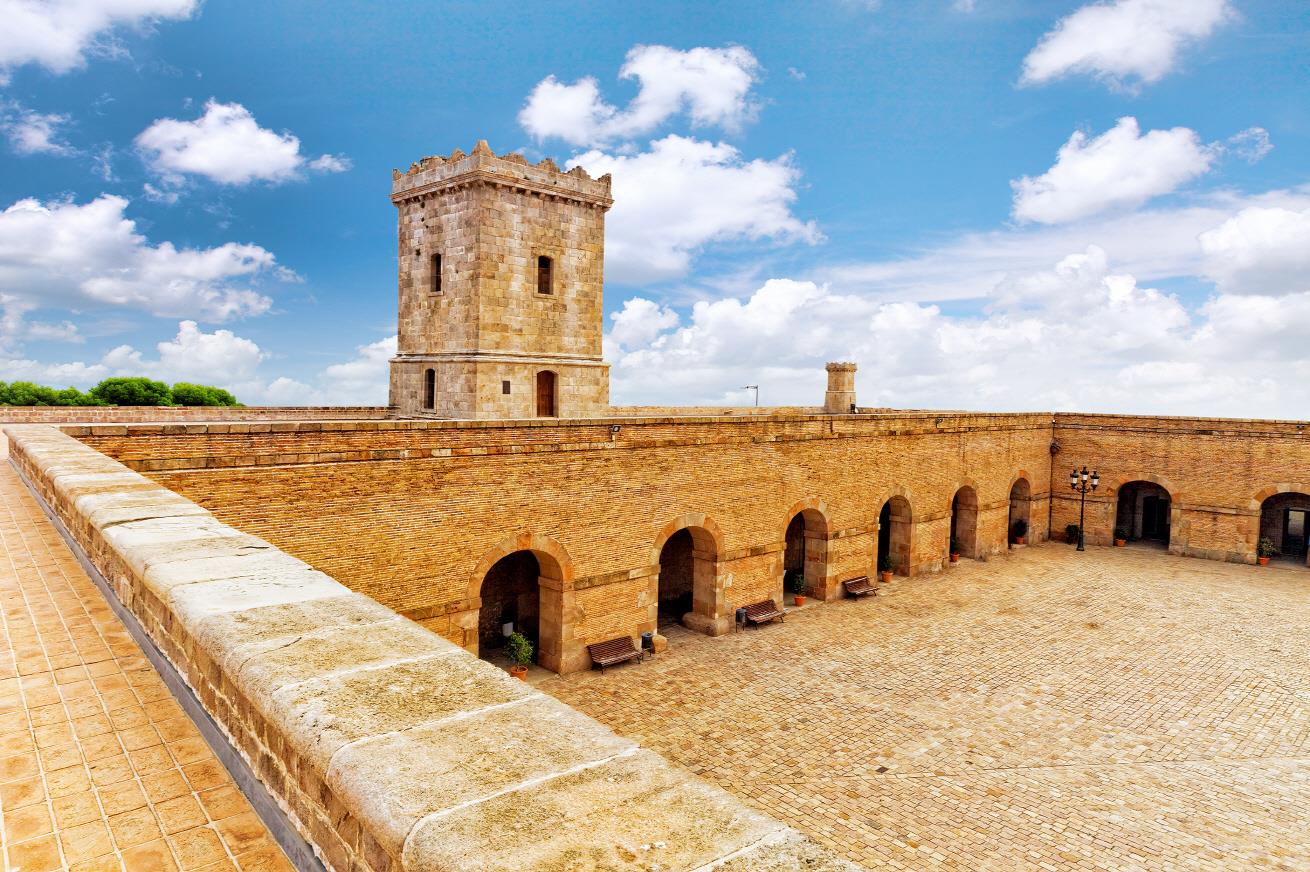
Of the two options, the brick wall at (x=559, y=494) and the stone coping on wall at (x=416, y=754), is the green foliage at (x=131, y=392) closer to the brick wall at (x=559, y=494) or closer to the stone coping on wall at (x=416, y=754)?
the brick wall at (x=559, y=494)

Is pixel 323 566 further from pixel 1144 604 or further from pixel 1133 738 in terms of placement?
Result: pixel 1144 604

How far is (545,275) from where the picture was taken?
70.0ft

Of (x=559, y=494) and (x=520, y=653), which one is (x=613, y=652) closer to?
(x=520, y=653)

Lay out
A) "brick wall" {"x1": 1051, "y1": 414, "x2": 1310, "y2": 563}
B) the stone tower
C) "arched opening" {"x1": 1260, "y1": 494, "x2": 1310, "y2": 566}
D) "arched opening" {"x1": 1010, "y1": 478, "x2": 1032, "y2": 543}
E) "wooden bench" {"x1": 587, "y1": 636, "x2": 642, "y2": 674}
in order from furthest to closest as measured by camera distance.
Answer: "arched opening" {"x1": 1010, "y1": 478, "x2": 1032, "y2": 543} → "arched opening" {"x1": 1260, "y1": 494, "x2": 1310, "y2": 566} → "brick wall" {"x1": 1051, "y1": 414, "x2": 1310, "y2": 563} → the stone tower → "wooden bench" {"x1": 587, "y1": 636, "x2": 642, "y2": 674}

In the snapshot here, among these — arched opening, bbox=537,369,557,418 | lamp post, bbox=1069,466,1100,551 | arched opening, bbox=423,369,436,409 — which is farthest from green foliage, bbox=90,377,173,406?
lamp post, bbox=1069,466,1100,551

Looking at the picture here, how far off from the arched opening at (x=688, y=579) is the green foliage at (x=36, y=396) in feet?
96.3

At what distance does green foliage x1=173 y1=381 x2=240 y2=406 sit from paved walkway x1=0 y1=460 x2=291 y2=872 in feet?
117

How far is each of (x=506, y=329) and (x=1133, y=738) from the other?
16142 millimetres

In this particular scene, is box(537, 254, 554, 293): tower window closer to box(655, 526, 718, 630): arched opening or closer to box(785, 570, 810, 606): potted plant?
box(655, 526, 718, 630): arched opening

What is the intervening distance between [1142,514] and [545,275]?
77.8 feet

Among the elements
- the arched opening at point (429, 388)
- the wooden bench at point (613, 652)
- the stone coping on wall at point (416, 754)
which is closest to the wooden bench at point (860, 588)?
the wooden bench at point (613, 652)

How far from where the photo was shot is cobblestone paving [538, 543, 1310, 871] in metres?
9.04

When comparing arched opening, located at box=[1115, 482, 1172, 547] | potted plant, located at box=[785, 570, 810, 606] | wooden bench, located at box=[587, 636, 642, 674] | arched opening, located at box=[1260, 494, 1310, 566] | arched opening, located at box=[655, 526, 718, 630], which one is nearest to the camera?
wooden bench, located at box=[587, 636, 642, 674]

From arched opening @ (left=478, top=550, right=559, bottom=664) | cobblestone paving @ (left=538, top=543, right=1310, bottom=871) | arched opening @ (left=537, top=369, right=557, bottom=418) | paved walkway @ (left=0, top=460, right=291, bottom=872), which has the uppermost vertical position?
arched opening @ (left=537, top=369, right=557, bottom=418)
